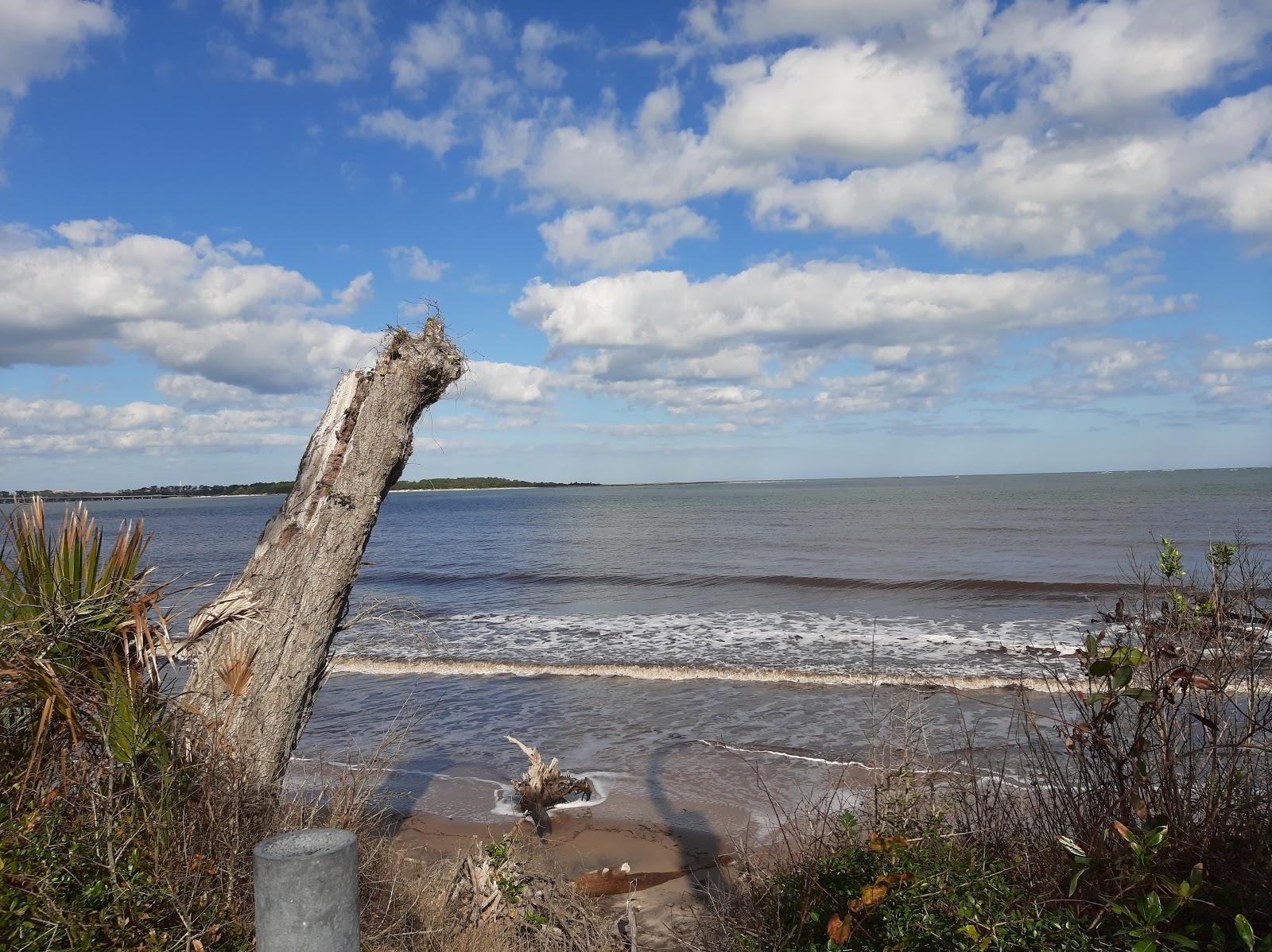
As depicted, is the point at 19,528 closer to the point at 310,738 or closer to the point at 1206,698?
the point at 1206,698

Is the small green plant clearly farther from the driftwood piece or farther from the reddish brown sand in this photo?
the driftwood piece

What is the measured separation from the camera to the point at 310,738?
10633 mm

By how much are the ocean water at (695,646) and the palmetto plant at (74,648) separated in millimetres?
397

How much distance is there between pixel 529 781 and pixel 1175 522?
141 feet

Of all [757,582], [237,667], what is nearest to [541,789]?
[237,667]

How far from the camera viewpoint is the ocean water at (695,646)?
9383 millimetres

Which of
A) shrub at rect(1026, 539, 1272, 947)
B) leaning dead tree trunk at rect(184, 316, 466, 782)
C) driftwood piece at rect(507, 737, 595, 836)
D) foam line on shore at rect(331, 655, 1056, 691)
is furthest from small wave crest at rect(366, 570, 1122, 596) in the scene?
leaning dead tree trunk at rect(184, 316, 466, 782)

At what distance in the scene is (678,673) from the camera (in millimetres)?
13484

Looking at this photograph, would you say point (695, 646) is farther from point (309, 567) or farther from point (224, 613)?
point (224, 613)

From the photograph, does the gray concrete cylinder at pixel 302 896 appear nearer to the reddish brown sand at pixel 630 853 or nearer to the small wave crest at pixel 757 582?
the reddish brown sand at pixel 630 853

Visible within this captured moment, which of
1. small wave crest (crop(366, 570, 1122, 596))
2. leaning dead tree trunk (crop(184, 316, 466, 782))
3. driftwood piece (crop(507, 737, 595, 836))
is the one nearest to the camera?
leaning dead tree trunk (crop(184, 316, 466, 782))

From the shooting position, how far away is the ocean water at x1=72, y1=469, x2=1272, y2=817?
30.8 ft

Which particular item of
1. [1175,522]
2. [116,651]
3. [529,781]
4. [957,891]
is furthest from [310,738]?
[1175,522]

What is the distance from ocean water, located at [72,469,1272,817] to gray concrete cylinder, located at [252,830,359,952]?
7.07 feet
